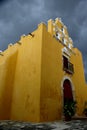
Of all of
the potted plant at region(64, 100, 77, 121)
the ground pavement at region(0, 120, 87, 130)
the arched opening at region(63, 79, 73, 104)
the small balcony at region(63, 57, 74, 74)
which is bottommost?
the ground pavement at region(0, 120, 87, 130)

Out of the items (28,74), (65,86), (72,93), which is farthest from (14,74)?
(72,93)

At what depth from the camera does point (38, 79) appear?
8977 millimetres

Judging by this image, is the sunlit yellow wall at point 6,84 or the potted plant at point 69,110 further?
the sunlit yellow wall at point 6,84

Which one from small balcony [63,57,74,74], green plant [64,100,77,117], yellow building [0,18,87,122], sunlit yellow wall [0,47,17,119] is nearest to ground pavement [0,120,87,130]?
yellow building [0,18,87,122]

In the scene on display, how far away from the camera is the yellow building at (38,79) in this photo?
882 centimetres

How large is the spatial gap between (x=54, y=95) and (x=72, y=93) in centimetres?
315

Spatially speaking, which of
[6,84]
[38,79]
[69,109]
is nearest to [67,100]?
[69,109]

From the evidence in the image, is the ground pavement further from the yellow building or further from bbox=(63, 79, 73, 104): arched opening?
bbox=(63, 79, 73, 104): arched opening

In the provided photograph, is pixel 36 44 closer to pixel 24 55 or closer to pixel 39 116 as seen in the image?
pixel 24 55

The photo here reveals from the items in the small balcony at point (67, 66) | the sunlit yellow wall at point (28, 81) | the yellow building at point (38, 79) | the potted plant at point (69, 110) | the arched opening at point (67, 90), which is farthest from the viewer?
the small balcony at point (67, 66)

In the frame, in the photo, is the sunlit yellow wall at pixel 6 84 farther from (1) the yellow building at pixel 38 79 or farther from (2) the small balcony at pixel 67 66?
(2) the small balcony at pixel 67 66

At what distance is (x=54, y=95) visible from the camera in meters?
9.73

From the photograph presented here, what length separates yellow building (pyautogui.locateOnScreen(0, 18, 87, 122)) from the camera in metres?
8.82

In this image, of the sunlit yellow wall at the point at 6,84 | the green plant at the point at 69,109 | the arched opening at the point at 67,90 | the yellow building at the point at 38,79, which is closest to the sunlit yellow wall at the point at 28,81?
the yellow building at the point at 38,79
